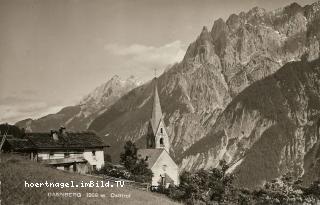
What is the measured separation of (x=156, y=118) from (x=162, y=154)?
28.7 ft

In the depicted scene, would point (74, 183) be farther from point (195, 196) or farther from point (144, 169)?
point (144, 169)

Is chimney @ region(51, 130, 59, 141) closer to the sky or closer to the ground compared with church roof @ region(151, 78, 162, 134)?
closer to the ground

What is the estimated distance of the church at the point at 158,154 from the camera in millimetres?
81812

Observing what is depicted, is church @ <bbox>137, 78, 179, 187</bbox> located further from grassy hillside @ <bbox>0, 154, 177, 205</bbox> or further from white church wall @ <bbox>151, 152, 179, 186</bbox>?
grassy hillside @ <bbox>0, 154, 177, 205</bbox>

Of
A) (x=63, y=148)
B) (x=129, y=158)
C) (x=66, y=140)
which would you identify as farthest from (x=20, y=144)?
(x=129, y=158)

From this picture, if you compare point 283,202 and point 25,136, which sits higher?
point 25,136

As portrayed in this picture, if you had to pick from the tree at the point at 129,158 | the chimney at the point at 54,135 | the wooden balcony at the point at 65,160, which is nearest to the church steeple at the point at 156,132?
the tree at the point at 129,158

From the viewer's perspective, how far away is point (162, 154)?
272 ft

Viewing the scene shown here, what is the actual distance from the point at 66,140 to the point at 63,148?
2.54m

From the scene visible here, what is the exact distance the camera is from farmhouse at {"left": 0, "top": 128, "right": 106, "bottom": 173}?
58.0 meters

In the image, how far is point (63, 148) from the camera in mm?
63625

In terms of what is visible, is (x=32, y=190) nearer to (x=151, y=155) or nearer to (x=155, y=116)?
(x=151, y=155)

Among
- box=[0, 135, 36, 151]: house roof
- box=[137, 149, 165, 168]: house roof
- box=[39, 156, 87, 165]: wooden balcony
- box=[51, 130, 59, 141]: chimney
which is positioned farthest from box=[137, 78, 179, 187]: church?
box=[0, 135, 36, 151]: house roof

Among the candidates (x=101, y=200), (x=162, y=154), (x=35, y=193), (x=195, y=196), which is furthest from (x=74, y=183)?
(x=162, y=154)
